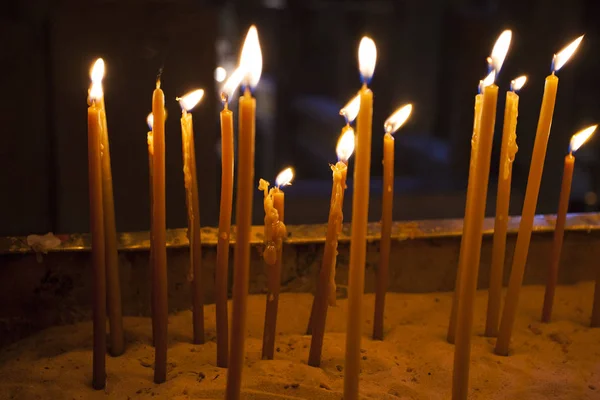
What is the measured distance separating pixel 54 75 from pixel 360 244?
151 cm

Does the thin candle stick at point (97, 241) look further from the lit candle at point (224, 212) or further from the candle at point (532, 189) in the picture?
the candle at point (532, 189)

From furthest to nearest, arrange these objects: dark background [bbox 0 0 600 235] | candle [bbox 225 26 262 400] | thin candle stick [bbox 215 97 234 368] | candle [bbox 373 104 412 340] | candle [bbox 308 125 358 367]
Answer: dark background [bbox 0 0 600 235], candle [bbox 373 104 412 340], candle [bbox 308 125 358 367], thin candle stick [bbox 215 97 234 368], candle [bbox 225 26 262 400]

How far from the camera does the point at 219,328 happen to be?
101 centimetres

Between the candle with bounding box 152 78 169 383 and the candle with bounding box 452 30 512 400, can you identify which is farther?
the candle with bounding box 152 78 169 383

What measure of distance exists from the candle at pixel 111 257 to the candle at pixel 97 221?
7 cm

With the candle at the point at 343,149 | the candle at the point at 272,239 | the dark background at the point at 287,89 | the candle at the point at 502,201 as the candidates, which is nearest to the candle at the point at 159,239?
the candle at the point at 272,239

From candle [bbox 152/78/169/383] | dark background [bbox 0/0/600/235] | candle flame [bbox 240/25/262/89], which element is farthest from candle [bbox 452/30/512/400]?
dark background [bbox 0/0/600/235]

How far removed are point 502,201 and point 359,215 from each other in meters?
0.50

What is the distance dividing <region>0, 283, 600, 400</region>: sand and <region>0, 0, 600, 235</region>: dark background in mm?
931

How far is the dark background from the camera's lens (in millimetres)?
1909

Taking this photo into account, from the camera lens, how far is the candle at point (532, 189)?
96cm

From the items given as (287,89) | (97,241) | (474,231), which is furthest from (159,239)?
(287,89)

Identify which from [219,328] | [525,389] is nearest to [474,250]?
[525,389]

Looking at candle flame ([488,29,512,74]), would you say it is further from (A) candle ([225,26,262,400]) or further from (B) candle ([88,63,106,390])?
(B) candle ([88,63,106,390])
